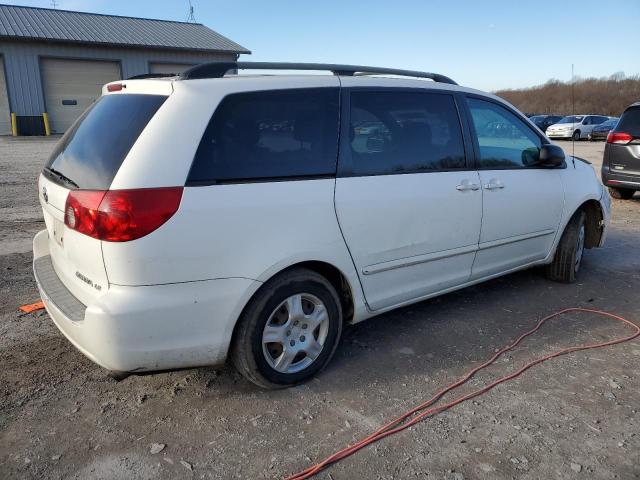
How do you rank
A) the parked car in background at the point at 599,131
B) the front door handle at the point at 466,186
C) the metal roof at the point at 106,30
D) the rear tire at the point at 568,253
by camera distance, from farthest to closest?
the parked car in background at the point at 599,131, the metal roof at the point at 106,30, the rear tire at the point at 568,253, the front door handle at the point at 466,186

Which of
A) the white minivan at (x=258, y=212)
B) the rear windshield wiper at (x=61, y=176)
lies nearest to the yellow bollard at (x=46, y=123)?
the white minivan at (x=258, y=212)

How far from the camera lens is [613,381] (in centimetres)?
315

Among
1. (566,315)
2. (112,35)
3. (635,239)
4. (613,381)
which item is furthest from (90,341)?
(112,35)

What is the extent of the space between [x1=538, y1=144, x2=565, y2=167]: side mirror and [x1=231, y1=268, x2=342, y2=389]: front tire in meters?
2.28

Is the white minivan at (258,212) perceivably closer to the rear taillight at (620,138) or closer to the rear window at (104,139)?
the rear window at (104,139)

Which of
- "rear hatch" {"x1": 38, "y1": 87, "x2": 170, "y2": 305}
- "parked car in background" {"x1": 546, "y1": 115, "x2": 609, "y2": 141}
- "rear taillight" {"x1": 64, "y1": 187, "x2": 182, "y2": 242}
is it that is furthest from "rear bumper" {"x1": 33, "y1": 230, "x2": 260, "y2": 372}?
"parked car in background" {"x1": 546, "y1": 115, "x2": 609, "y2": 141}

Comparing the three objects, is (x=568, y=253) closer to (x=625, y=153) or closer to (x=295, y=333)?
(x=295, y=333)

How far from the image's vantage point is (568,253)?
4.77 m

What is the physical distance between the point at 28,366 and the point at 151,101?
1.84m

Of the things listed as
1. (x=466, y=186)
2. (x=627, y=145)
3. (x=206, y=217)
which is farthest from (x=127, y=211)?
(x=627, y=145)

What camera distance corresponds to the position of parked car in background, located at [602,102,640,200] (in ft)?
28.5

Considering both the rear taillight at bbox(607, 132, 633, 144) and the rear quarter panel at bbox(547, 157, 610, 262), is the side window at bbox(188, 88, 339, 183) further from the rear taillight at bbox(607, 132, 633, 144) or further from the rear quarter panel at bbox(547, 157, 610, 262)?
the rear taillight at bbox(607, 132, 633, 144)

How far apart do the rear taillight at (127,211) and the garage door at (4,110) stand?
2490 centimetres

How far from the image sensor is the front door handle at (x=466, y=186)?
12.0 feet
